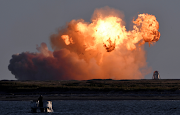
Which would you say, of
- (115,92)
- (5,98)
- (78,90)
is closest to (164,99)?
(115,92)

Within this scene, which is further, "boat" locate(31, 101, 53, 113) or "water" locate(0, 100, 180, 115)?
"boat" locate(31, 101, 53, 113)

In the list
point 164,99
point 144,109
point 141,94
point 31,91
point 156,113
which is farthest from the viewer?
point 31,91

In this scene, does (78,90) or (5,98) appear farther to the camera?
(78,90)

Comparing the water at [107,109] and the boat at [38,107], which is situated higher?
the boat at [38,107]

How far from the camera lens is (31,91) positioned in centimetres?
15062

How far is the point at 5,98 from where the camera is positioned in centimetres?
13012

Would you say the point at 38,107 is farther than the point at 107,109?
No

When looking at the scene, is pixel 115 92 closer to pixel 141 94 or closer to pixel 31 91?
pixel 141 94

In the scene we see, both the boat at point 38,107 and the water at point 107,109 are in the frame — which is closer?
the water at point 107,109

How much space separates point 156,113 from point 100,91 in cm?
5456

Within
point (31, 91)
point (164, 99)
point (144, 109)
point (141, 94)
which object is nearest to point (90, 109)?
point (144, 109)

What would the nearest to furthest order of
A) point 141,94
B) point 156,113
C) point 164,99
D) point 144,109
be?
1. point 156,113
2. point 144,109
3. point 164,99
4. point 141,94

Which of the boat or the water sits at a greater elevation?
the boat

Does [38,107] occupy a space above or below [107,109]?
above
